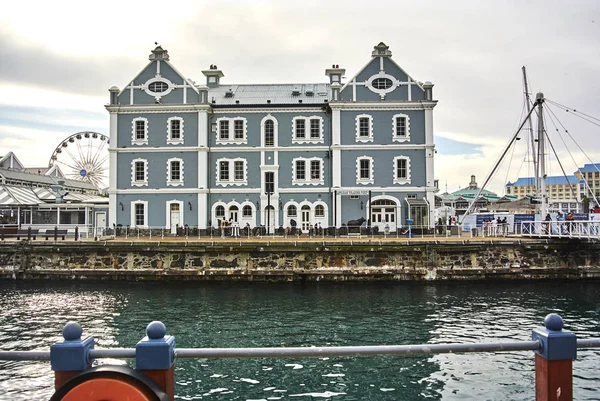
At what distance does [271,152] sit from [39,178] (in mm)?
36921

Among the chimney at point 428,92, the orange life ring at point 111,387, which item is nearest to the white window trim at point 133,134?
the chimney at point 428,92

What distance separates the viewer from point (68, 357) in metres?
4.30

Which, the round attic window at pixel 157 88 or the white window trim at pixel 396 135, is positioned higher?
the round attic window at pixel 157 88

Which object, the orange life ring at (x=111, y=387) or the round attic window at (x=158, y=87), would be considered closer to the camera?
the orange life ring at (x=111, y=387)

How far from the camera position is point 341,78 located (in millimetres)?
41750

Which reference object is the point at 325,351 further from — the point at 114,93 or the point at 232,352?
the point at 114,93

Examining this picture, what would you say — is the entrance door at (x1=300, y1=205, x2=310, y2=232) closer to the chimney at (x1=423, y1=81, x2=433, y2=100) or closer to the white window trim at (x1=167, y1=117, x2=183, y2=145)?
the white window trim at (x1=167, y1=117, x2=183, y2=145)

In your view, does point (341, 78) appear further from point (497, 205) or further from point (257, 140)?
point (497, 205)

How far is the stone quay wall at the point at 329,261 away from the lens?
26109mm

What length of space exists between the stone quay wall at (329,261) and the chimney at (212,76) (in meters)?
20.7

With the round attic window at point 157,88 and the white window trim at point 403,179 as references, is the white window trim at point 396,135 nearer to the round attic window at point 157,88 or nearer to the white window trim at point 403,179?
the white window trim at point 403,179

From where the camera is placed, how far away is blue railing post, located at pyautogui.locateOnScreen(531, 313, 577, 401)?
455 cm

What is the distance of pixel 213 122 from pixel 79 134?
33.1 m

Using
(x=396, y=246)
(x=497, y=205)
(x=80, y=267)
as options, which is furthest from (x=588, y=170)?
(x=80, y=267)
